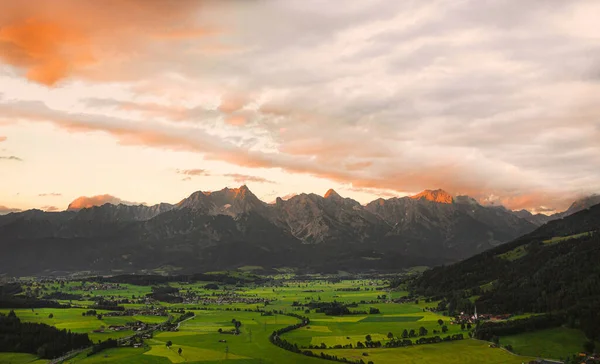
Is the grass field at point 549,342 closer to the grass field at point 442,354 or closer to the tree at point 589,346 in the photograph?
the tree at point 589,346

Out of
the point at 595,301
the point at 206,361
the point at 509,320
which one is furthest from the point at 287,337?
the point at 595,301

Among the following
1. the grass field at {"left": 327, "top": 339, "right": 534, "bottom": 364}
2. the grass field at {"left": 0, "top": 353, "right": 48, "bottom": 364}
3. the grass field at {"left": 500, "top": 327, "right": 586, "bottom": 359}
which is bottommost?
the grass field at {"left": 0, "top": 353, "right": 48, "bottom": 364}

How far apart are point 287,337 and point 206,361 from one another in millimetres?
44692

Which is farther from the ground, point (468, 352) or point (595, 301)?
point (595, 301)

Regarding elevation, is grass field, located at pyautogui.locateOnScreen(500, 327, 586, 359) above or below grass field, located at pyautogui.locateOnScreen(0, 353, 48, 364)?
above

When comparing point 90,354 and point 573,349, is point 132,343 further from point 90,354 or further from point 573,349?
point 573,349

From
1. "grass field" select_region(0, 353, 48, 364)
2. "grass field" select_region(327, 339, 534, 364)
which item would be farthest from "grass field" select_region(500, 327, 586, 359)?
"grass field" select_region(0, 353, 48, 364)

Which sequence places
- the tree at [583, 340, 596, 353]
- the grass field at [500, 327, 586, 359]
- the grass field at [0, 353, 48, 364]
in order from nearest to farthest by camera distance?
the tree at [583, 340, 596, 353] → the grass field at [500, 327, 586, 359] → the grass field at [0, 353, 48, 364]

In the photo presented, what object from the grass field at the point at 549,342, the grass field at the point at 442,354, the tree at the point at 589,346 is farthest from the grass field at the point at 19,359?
the tree at the point at 589,346

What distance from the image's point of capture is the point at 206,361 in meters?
146

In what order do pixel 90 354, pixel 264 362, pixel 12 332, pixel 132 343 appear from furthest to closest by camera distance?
1. pixel 12 332
2. pixel 132 343
3. pixel 90 354
4. pixel 264 362

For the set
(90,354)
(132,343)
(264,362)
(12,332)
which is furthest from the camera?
(12,332)

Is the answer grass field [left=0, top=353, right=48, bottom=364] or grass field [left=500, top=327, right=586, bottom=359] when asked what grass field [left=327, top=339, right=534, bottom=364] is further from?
grass field [left=0, top=353, right=48, bottom=364]

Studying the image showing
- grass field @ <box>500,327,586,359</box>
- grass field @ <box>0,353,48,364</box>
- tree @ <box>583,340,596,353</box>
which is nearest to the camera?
tree @ <box>583,340,596,353</box>
